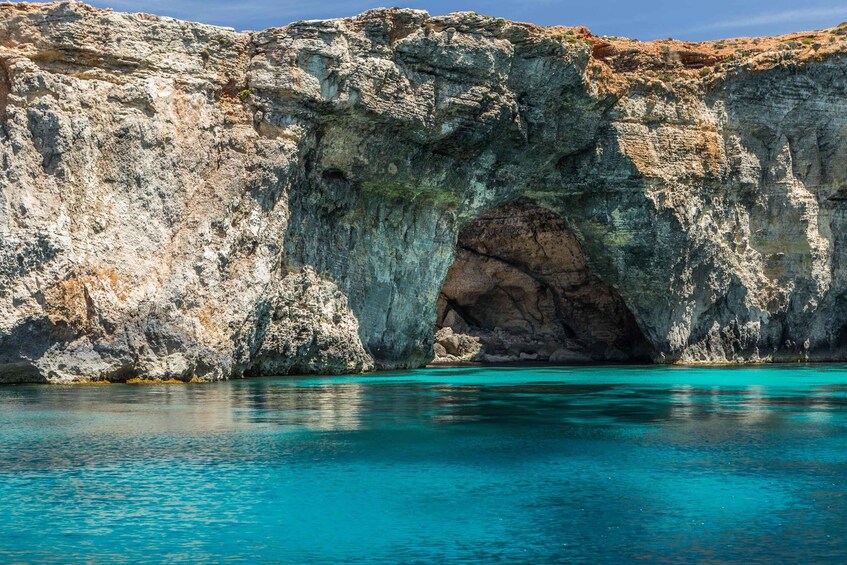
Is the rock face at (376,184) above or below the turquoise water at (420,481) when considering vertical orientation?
above

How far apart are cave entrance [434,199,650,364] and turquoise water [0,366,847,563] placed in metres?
31.0

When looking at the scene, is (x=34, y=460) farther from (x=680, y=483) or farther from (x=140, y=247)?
(x=140, y=247)

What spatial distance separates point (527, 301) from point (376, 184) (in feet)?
69.1

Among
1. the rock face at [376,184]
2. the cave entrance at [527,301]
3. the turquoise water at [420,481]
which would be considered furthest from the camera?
the cave entrance at [527,301]

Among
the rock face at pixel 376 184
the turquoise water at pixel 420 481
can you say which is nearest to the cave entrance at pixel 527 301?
the rock face at pixel 376 184

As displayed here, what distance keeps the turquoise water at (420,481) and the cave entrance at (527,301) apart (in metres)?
31.0

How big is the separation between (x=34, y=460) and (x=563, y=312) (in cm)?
4526

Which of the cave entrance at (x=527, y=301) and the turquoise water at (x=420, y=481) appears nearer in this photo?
the turquoise water at (x=420, y=481)

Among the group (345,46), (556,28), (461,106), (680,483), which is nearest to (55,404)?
(680,483)

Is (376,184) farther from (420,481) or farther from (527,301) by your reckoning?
(420,481)

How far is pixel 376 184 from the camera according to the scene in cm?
3956

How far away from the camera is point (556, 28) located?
42031 mm

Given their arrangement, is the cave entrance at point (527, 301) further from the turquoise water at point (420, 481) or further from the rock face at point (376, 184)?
the turquoise water at point (420, 481)

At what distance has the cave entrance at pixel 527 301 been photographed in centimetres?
5472
